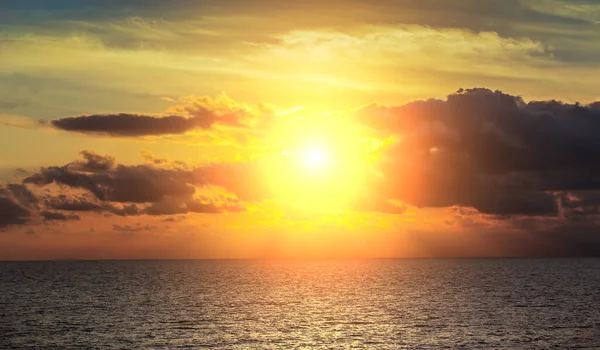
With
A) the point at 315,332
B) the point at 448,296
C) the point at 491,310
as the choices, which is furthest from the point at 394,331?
the point at 448,296

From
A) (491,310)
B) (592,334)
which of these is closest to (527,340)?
(592,334)

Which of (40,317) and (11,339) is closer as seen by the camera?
(11,339)

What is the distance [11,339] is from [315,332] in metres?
45.8

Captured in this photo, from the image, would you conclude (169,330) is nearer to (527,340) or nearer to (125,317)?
(125,317)

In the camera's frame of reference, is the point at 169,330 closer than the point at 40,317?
Yes

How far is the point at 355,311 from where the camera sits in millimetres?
151500

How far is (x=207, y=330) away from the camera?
11675 cm

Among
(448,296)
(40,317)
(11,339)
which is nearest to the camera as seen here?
(11,339)

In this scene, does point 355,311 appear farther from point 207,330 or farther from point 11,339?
point 11,339

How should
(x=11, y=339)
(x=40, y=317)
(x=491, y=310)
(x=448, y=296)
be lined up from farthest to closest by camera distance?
(x=448, y=296) < (x=491, y=310) < (x=40, y=317) < (x=11, y=339)

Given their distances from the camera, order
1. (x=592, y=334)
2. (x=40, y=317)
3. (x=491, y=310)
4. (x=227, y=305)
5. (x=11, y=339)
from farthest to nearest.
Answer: (x=227, y=305)
(x=491, y=310)
(x=40, y=317)
(x=592, y=334)
(x=11, y=339)

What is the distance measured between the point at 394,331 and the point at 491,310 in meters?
42.5

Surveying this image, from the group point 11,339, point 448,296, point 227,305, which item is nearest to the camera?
point 11,339

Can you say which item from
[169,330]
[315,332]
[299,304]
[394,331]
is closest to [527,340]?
[394,331]
